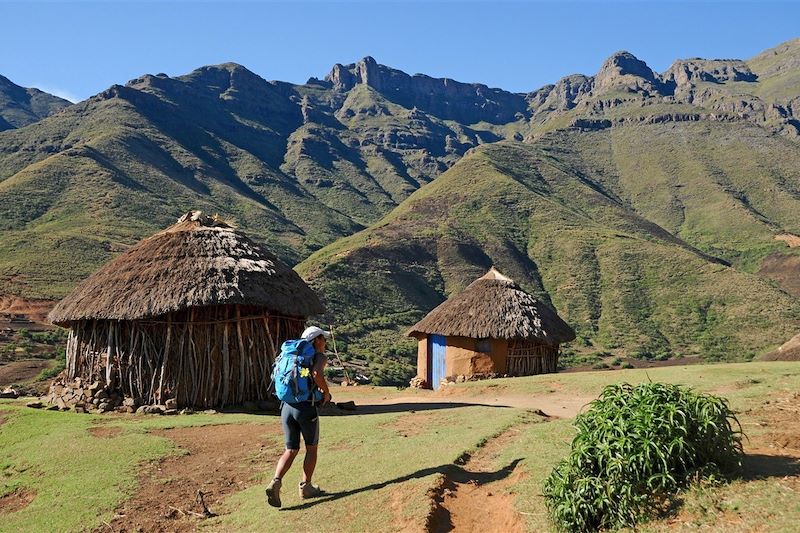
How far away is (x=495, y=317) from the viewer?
22.8m

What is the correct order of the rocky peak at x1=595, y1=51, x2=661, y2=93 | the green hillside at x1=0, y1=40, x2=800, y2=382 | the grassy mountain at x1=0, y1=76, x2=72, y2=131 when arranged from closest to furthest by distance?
the green hillside at x1=0, y1=40, x2=800, y2=382, the grassy mountain at x1=0, y1=76, x2=72, y2=131, the rocky peak at x1=595, y1=51, x2=661, y2=93

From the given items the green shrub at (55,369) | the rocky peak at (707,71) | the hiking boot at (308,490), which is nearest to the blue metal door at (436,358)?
the green shrub at (55,369)

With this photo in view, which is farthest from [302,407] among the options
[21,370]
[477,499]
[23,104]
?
[23,104]

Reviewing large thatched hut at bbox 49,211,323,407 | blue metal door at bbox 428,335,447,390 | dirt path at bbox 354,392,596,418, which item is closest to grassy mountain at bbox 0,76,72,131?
blue metal door at bbox 428,335,447,390

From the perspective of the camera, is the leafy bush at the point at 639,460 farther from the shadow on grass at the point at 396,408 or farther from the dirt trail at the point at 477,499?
the shadow on grass at the point at 396,408

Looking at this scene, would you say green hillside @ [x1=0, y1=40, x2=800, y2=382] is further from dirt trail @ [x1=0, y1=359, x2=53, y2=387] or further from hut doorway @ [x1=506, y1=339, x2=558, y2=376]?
hut doorway @ [x1=506, y1=339, x2=558, y2=376]

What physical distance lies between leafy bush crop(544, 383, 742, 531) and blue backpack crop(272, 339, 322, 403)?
2.69 meters

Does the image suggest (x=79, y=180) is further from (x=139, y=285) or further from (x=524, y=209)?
(x=139, y=285)

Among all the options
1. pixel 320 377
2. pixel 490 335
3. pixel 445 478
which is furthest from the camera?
pixel 490 335

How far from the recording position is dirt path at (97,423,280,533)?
732cm

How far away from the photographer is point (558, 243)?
62.2 m

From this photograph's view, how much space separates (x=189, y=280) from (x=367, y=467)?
7941mm

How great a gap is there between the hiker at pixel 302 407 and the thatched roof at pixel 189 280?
7.46 m

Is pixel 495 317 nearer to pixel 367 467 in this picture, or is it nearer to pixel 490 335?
pixel 490 335
